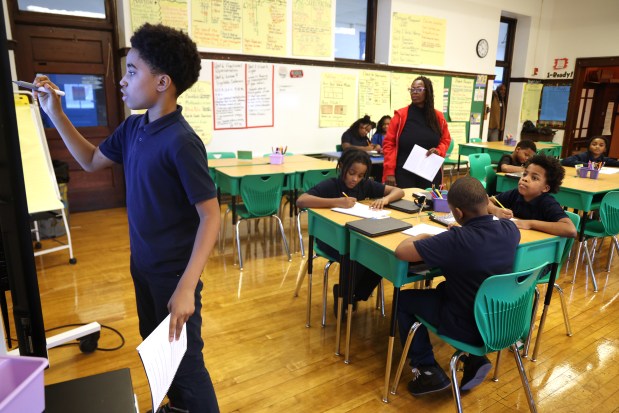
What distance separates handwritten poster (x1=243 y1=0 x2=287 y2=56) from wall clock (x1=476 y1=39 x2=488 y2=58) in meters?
4.11

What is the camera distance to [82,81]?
4.88 m

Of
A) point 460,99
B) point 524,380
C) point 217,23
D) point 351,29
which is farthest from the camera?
point 460,99

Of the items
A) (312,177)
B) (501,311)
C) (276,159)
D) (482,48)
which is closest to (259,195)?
(312,177)

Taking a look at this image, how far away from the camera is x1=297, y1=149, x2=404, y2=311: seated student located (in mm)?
2506

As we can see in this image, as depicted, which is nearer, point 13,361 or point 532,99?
point 13,361

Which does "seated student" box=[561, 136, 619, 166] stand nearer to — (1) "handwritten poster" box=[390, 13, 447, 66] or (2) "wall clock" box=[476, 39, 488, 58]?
(1) "handwritten poster" box=[390, 13, 447, 66]

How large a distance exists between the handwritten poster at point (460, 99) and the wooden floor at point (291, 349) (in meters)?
4.78

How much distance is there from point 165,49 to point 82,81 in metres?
4.39

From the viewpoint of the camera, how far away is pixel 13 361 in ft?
2.14

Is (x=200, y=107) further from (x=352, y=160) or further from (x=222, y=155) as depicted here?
(x=352, y=160)

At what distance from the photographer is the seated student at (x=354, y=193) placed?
8.22ft

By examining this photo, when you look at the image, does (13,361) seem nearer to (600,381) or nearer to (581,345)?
(600,381)

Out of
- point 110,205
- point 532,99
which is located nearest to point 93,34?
point 110,205

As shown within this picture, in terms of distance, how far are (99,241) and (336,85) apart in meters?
3.81
